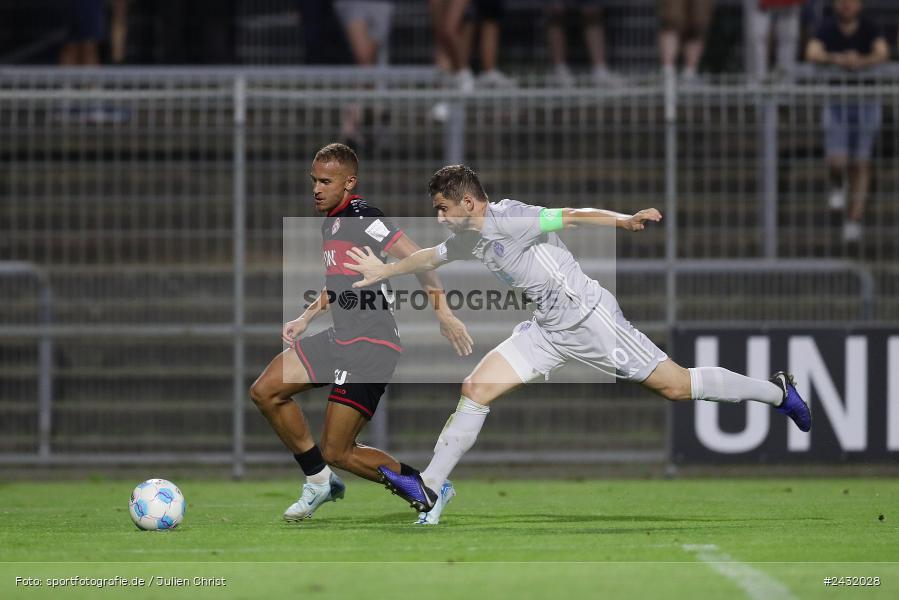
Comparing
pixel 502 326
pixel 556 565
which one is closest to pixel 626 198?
pixel 502 326

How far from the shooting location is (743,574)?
249 inches

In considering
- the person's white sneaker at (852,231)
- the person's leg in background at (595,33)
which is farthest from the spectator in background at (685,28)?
the person's white sneaker at (852,231)

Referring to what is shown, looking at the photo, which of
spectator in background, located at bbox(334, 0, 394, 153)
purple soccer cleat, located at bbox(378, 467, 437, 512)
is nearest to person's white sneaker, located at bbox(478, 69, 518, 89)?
spectator in background, located at bbox(334, 0, 394, 153)

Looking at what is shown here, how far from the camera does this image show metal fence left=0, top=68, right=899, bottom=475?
12445mm

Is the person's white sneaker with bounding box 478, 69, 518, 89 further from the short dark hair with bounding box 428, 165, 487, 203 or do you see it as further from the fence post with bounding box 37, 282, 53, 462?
the short dark hair with bounding box 428, 165, 487, 203

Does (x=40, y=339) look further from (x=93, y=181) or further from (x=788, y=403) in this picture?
(x=788, y=403)

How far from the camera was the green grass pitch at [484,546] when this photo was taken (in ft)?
19.8

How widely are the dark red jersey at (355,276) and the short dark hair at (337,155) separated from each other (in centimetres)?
22

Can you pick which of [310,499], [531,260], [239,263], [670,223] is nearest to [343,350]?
[310,499]

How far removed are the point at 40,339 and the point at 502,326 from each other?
3.88m

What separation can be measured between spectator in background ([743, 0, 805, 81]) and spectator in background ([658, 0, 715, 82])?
1.67ft

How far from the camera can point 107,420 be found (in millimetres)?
12656

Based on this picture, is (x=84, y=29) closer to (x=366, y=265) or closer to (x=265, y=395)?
(x=265, y=395)

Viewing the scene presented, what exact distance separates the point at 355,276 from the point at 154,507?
1.75 metres
